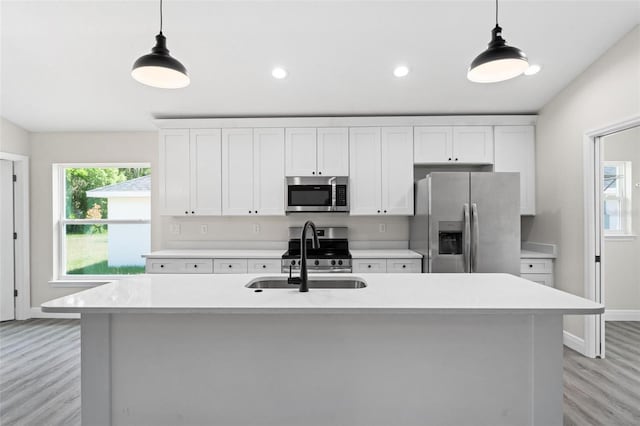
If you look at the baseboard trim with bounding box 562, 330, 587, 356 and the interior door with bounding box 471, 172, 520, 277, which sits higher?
the interior door with bounding box 471, 172, 520, 277

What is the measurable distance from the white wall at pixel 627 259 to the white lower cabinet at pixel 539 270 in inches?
52.3

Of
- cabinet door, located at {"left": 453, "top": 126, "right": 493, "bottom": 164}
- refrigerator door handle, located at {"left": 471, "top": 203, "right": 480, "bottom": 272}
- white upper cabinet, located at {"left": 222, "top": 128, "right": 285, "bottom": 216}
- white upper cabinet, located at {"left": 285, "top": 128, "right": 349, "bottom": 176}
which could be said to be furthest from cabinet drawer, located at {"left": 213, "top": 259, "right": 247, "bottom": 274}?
cabinet door, located at {"left": 453, "top": 126, "right": 493, "bottom": 164}

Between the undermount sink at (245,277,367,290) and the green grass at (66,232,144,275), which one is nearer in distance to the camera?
the undermount sink at (245,277,367,290)

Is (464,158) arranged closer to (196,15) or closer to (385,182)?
(385,182)

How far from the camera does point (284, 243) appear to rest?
4.43 m

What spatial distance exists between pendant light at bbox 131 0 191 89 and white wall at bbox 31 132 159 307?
115 inches

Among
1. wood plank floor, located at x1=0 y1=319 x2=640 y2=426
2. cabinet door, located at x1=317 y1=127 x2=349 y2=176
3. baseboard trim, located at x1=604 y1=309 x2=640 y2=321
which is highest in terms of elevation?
cabinet door, located at x1=317 y1=127 x2=349 y2=176

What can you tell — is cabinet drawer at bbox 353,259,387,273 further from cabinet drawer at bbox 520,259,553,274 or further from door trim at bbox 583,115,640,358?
door trim at bbox 583,115,640,358

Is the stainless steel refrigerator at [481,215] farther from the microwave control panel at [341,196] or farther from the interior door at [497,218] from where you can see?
the microwave control panel at [341,196]

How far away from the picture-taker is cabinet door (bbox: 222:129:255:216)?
409 centimetres

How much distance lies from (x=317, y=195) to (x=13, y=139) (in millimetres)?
3939

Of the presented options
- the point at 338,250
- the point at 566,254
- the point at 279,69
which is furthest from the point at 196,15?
the point at 566,254

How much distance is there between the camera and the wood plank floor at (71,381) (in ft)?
7.54

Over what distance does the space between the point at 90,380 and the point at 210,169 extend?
2.71 m
